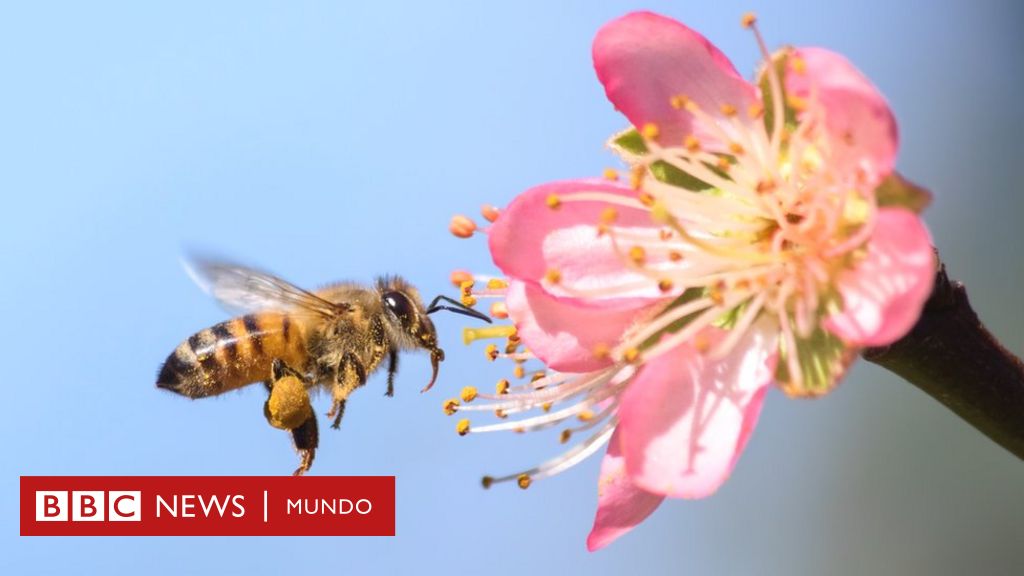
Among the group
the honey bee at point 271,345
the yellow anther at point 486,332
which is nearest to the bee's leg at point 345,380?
the honey bee at point 271,345

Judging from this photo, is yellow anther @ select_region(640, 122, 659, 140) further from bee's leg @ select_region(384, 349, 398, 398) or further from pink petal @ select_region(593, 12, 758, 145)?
bee's leg @ select_region(384, 349, 398, 398)

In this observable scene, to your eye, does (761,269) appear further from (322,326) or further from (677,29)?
(322,326)

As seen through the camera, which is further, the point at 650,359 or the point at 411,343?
the point at 411,343

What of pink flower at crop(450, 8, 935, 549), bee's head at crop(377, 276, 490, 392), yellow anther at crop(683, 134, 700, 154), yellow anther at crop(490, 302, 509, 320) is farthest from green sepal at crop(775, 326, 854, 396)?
bee's head at crop(377, 276, 490, 392)

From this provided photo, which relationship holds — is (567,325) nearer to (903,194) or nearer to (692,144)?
(692,144)

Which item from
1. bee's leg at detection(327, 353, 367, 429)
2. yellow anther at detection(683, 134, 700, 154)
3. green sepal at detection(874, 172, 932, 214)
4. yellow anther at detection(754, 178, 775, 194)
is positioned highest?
yellow anther at detection(683, 134, 700, 154)

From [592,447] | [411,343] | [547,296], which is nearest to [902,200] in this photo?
[547,296]
